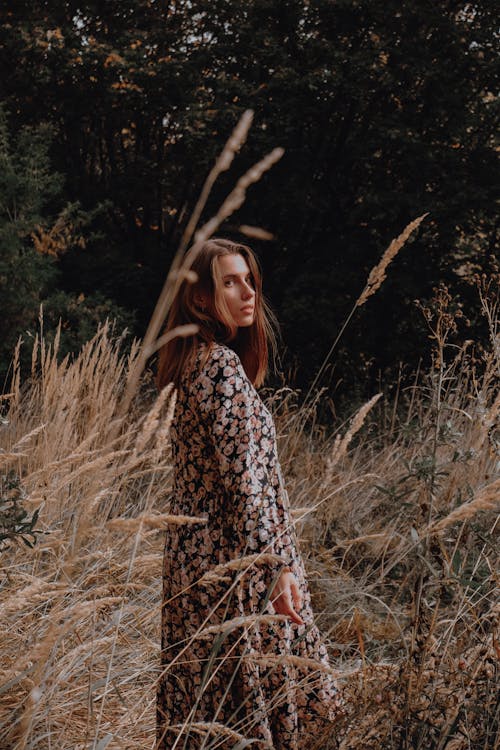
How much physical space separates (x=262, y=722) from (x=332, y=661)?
4.03 feet

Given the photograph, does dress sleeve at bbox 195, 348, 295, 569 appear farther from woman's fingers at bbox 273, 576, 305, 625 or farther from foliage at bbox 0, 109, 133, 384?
foliage at bbox 0, 109, 133, 384

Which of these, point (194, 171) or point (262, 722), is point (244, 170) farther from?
point (262, 722)

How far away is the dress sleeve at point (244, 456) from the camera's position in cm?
158

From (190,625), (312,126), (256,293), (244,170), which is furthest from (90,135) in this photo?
(190,625)

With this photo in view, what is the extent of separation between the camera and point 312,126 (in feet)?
22.4

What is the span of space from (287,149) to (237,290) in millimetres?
5175

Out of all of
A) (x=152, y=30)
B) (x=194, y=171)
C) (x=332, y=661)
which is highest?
(x=152, y=30)

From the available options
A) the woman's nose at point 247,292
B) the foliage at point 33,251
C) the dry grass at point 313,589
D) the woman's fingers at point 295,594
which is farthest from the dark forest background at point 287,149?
the woman's fingers at point 295,594

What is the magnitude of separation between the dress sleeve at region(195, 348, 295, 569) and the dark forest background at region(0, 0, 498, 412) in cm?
421

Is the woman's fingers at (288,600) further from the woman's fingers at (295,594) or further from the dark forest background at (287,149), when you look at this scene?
the dark forest background at (287,149)

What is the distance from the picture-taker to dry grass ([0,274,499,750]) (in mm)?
1296

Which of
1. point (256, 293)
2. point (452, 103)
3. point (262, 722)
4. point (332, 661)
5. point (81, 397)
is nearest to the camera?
point (262, 722)

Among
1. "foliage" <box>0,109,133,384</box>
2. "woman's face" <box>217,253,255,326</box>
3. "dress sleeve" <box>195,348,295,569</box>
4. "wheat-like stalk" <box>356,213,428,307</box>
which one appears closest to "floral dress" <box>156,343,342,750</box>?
"dress sleeve" <box>195,348,295,569</box>

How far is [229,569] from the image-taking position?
4.91 ft
